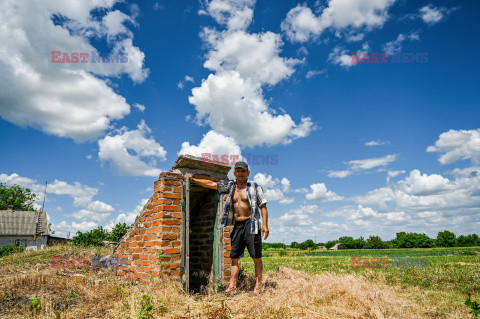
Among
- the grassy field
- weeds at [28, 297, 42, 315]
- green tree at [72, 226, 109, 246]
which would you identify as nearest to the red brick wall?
the grassy field

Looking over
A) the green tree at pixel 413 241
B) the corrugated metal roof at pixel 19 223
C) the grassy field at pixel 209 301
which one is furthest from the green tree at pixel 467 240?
the corrugated metal roof at pixel 19 223

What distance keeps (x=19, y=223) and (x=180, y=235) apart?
4168cm

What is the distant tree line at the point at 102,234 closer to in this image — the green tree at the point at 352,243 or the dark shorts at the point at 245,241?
the dark shorts at the point at 245,241

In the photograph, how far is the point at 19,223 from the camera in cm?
3669

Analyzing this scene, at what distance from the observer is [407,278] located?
7387mm

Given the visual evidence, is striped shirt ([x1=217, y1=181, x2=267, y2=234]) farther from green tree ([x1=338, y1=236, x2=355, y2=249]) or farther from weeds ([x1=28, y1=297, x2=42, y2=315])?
green tree ([x1=338, y1=236, x2=355, y2=249])

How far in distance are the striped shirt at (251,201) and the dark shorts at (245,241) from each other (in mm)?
107

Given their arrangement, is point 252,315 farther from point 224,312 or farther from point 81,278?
point 81,278

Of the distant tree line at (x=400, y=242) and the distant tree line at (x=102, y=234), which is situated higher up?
the distant tree line at (x=102, y=234)

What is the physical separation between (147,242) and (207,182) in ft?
5.41

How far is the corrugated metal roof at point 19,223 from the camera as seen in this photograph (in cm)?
3562

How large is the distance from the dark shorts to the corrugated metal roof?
136 feet

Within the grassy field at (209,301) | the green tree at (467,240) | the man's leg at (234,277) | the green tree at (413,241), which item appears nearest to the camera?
the grassy field at (209,301)

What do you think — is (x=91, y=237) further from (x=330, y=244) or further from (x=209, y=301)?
(x=330, y=244)
